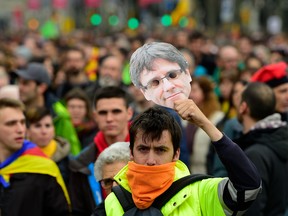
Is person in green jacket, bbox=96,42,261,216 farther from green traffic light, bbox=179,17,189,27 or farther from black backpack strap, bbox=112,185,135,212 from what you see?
green traffic light, bbox=179,17,189,27

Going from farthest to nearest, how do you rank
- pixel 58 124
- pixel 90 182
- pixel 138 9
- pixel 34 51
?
pixel 138 9 → pixel 34 51 → pixel 58 124 → pixel 90 182

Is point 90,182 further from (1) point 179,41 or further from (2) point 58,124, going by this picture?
(1) point 179,41

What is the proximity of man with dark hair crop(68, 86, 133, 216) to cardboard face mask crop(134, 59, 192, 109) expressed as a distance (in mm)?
2449

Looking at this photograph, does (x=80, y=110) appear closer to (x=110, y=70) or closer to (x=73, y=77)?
(x=110, y=70)

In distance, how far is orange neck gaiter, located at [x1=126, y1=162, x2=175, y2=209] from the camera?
5.18 m

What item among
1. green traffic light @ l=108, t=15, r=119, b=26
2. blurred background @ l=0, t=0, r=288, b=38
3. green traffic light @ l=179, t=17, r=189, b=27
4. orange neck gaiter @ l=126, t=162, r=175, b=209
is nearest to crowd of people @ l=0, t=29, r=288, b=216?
orange neck gaiter @ l=126, t=162, r=175, b=209

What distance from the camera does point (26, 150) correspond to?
7816 mm

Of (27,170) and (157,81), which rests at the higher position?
(157,81)

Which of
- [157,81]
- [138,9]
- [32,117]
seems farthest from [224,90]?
[138,9]

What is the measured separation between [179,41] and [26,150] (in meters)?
13.7

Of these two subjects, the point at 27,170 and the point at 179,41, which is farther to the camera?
the point at 179,41

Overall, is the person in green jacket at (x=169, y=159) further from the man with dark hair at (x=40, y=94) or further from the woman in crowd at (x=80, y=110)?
the woman in crowd at (x=80, y=110)

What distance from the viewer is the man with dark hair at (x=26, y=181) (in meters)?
7.55

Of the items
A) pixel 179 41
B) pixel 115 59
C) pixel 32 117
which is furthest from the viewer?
pixel 179 41
